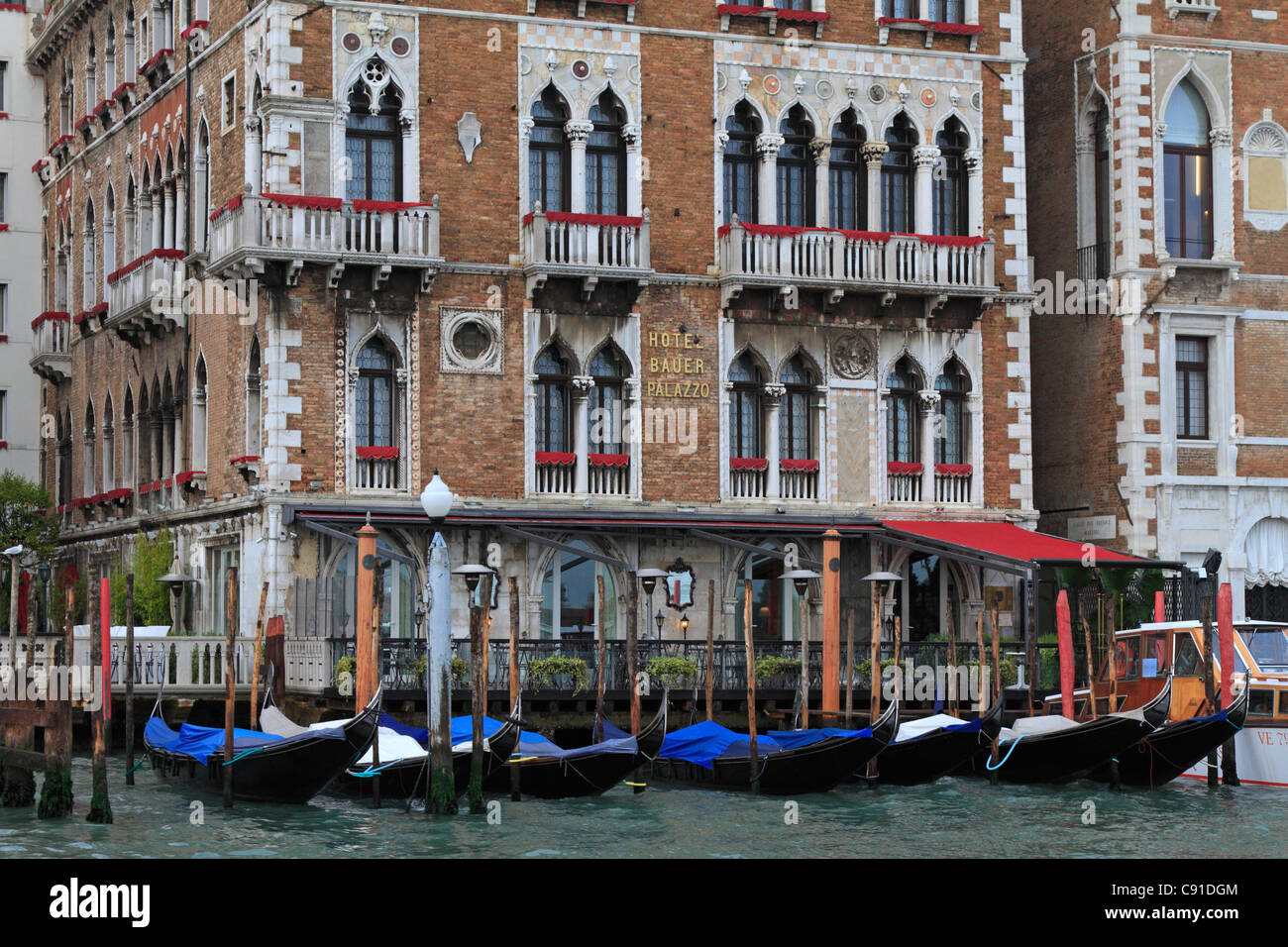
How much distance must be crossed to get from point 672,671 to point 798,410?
15.1ft

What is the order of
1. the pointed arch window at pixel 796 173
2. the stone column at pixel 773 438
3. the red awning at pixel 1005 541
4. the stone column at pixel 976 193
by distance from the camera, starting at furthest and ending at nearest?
1. the stone column at pixel 976 193
2. the pointed arch window at pixel 796 173
3. the stone column at pixel 773 438
4. the red awning at pixel 1005 541

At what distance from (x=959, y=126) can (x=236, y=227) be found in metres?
9.84

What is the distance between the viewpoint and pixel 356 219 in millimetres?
28594

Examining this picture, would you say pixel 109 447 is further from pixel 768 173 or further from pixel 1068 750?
pixel 1068 750

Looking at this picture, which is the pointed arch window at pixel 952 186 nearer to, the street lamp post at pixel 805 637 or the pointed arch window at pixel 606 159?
the pointed arch window at pixel 606 159

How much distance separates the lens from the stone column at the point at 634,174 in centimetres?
2994

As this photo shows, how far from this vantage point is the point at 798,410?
101 ft

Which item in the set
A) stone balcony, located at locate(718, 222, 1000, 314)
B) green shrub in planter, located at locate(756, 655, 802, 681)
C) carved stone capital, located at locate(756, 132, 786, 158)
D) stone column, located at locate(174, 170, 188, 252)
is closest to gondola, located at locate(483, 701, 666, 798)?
green shrub in planter, located at locate(756, 655, 802, 681)

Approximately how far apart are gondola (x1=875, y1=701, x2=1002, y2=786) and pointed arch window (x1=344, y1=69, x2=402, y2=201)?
938 cm

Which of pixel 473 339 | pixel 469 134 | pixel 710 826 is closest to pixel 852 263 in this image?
pixel 473 339

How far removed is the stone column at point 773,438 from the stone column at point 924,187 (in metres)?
2.97

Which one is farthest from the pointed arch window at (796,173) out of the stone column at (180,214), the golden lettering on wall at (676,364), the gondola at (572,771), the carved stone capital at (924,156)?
the gondola at (572,771)
